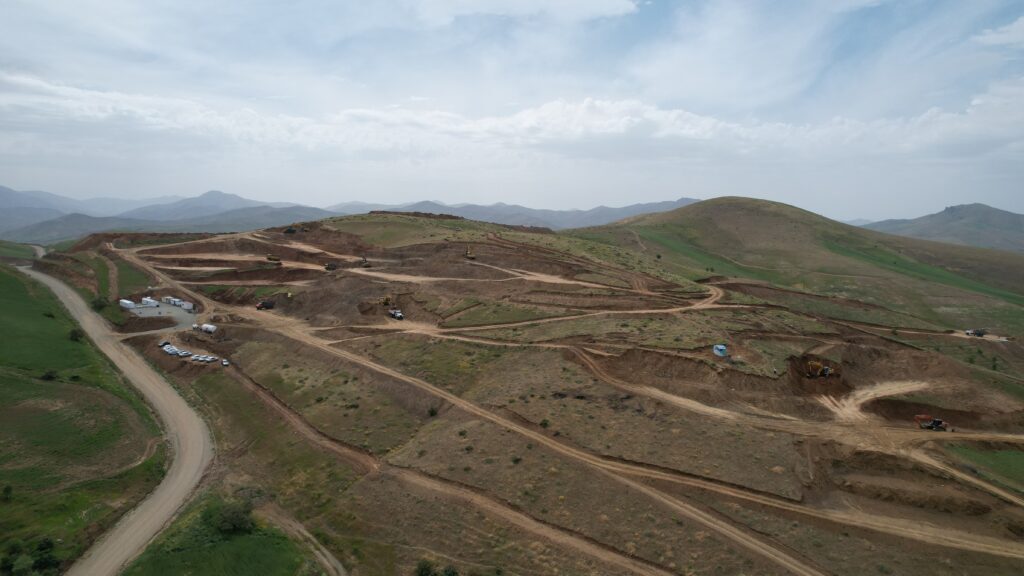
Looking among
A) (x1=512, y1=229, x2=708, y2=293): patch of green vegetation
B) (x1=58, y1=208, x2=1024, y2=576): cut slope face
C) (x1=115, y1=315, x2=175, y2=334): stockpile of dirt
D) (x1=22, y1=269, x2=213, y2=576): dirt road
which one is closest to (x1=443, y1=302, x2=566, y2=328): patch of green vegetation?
(x1=58, y1=208, x2=1024, y2=576): cut slope face

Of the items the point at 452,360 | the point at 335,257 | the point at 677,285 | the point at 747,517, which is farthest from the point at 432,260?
the point at 747,517

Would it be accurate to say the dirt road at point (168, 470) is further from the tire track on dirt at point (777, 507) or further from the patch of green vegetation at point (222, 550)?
the tire track on dirt at point (777, 507)

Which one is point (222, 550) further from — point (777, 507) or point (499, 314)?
point (499, 314)

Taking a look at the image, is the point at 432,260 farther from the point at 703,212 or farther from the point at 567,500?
the point at 703,212

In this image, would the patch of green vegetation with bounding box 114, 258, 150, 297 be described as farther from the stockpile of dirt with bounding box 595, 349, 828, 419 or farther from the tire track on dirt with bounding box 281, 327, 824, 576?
the stockpile of dirt with bounding box 595, 349, 828, 419

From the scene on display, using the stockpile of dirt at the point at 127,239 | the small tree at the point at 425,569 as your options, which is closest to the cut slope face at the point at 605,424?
the small tree at the point at 425,569
